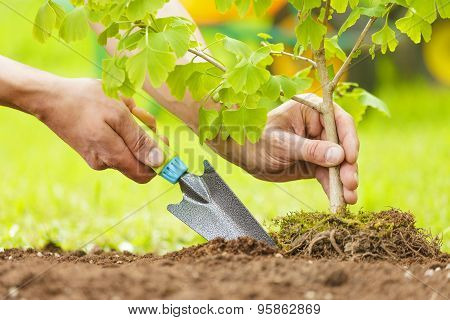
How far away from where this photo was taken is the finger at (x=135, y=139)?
2.20m

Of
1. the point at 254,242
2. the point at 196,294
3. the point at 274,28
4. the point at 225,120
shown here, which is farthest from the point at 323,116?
the point at 274,28

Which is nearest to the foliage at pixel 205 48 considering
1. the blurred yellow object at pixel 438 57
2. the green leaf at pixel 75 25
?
the green leaf at pixel 75 25

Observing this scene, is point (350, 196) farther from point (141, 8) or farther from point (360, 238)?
point (141, 8)

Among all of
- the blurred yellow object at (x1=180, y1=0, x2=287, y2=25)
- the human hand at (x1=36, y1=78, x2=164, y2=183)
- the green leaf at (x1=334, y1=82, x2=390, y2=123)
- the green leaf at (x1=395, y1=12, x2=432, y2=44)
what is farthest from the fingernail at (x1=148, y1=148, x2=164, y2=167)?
the blurred yellow object at (x1=180, y1=0, x2=287, y2=25)

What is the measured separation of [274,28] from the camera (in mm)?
5602

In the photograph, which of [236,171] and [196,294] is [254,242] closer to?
[196,294]

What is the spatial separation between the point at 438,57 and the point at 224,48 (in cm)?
430

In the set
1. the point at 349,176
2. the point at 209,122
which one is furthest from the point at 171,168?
the point at 349,176

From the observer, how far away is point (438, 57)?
5.86 meters

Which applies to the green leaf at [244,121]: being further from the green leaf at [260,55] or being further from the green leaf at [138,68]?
the green leaf at [138,68]

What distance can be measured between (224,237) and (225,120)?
0.36 meters

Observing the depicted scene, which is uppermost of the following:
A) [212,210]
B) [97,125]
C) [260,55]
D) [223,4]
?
[223,4]
